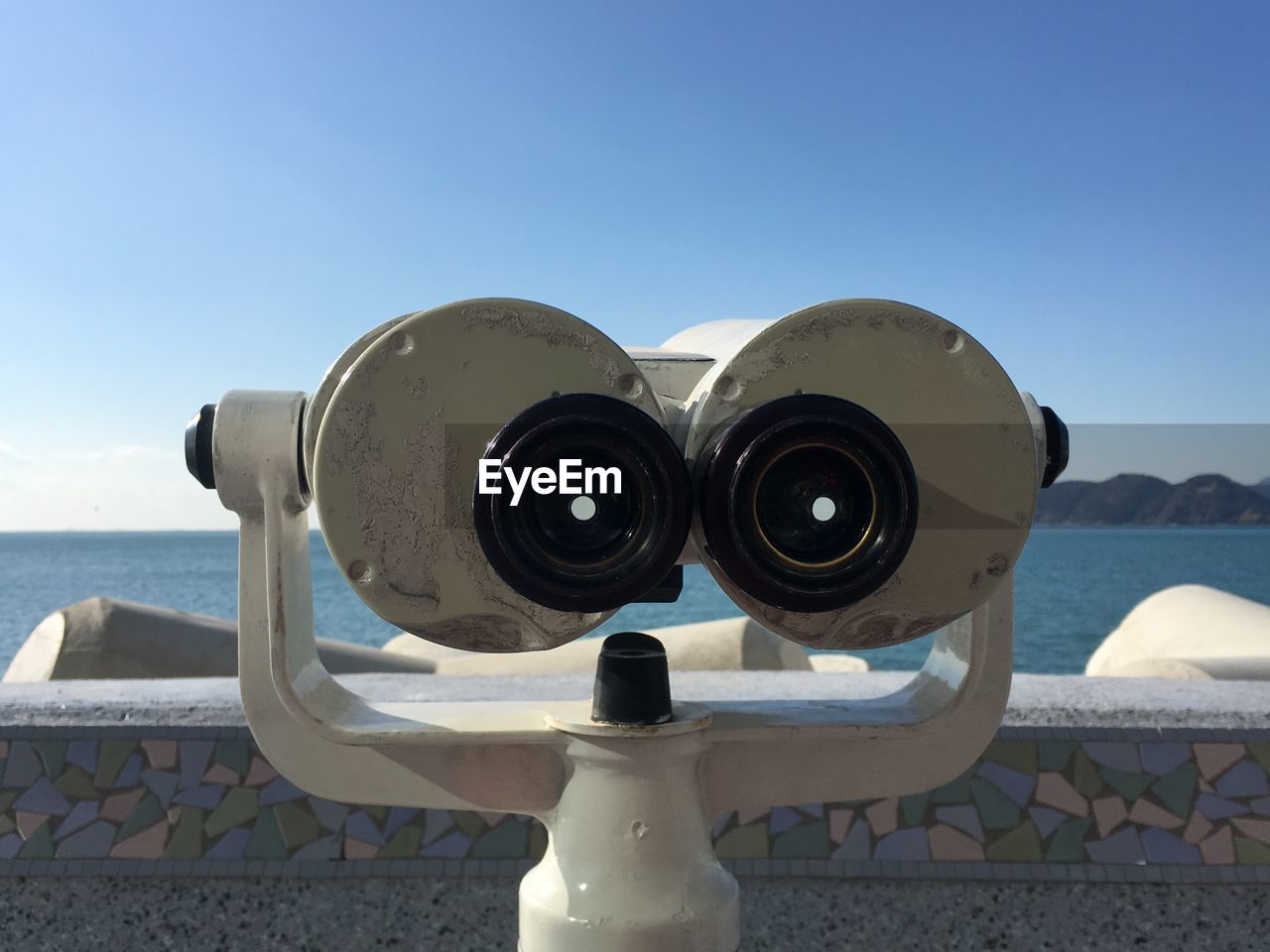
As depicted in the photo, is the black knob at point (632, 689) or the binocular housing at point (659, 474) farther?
the black knob at point (632, 689)

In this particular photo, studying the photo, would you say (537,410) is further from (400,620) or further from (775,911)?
(775,911)

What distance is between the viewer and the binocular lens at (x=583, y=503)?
973mm

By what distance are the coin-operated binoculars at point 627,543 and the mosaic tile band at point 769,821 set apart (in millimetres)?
1181

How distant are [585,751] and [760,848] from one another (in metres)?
1.37

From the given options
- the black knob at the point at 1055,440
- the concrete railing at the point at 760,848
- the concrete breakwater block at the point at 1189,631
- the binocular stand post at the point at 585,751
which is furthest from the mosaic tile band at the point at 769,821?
the concrete breakwater block at the point at 1189,631

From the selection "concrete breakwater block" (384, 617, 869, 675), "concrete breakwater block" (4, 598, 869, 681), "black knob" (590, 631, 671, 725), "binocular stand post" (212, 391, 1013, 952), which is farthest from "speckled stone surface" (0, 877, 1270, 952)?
"concrete breakwater block" (384, 617, 869, 675)

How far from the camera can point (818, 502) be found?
39.7 inches

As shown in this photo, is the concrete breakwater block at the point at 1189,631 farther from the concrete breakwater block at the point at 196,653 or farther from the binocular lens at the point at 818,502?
the binocular lens at the point at 818,502

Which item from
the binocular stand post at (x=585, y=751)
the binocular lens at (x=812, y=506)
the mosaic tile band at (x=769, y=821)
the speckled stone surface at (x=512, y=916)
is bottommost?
the speckled stone surface at (x=512, y=916)

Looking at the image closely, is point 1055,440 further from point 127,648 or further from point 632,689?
point 127,648

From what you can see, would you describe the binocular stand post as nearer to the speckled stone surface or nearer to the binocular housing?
the binocular housing

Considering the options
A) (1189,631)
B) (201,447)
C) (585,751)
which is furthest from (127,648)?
(1189,631)

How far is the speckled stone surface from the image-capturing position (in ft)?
7.54

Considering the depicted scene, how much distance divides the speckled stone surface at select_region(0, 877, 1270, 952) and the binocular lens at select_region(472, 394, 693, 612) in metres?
1.62
